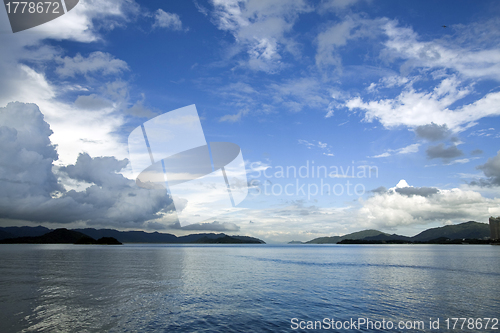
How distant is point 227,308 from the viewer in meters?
27.0

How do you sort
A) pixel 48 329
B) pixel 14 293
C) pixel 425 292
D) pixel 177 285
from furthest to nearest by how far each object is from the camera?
1. pixel 177 285
2. pixel 425 292
3. pixel 14 293
4. pixel 48 329

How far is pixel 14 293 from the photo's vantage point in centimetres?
3177

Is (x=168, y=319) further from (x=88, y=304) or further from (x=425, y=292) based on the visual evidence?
(x=425, y=292)

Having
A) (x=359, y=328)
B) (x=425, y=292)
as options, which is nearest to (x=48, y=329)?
(x=359, y=328)

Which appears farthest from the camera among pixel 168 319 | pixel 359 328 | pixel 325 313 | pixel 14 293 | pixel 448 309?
pixel 14 293

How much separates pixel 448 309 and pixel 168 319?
27.4 metres

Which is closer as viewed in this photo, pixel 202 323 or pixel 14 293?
pixel 202 323

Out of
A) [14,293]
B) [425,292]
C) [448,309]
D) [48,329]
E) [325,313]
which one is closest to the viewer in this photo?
[48,329]

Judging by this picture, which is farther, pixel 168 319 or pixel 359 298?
pixel 359 298

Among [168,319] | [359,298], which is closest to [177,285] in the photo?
[168,319]

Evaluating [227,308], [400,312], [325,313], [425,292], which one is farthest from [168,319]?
[425,292]

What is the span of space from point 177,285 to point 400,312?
29170mm

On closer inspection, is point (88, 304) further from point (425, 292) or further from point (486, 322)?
point (425, 292)

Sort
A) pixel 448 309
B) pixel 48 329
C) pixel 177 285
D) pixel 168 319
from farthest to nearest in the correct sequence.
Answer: pixel 177 285 < pixel 448 309 < pixel 168 319 < pixel 48 329
